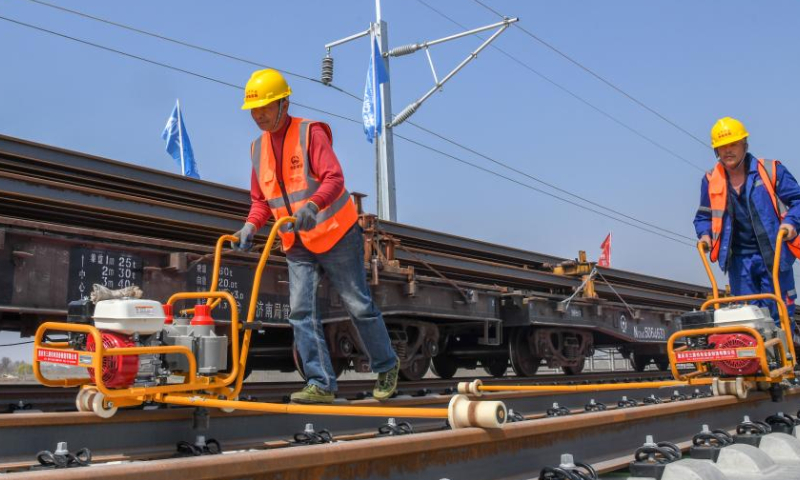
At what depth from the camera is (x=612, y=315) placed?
10672 mm

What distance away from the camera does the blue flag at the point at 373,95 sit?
53.3 ft

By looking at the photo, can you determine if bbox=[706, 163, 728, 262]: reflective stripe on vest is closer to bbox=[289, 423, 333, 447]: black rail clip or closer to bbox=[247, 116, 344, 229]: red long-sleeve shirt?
bbox=[247, 116, 344, 229]: red long-sleeve shirt

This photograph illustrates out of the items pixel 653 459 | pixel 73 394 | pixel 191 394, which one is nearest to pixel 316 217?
pixel 191 394

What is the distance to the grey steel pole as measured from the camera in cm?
1477

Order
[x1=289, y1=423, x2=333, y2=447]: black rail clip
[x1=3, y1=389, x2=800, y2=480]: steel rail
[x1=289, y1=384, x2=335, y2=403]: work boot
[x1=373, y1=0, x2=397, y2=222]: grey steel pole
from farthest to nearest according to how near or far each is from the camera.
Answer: [x1=373, y1=0, x2=397, y2=222]: grey steel pole → [x1=289, y1=384, x2=335, y2=403]: work boot → [x1=289, y1=423, x2=333, y2=447]: black rail clip → [x1=3, y1=389, x2=800, y2=480]: steel rail

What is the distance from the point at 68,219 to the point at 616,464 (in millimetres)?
4266

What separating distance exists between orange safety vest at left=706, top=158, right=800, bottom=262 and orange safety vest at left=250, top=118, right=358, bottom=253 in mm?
2956

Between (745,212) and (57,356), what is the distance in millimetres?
4887

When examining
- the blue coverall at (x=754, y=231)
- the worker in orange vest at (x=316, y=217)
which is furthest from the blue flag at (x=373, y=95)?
the worker in orange vest at (x=316, y=217)

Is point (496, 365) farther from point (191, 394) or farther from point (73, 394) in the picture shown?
point (191, 394)

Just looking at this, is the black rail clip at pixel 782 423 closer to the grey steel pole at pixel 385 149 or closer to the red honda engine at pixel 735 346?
the red honda engine at pixel 735 346

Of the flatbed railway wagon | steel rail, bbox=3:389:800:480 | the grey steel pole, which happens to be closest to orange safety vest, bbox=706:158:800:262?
steel rail, bbox=3:389:800:480

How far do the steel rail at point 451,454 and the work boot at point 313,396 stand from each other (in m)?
1.55

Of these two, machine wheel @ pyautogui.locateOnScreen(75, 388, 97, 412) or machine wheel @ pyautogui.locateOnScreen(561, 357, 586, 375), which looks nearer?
machine wheel @ pyautogui.locateOnScreen(75, 388, 97, 412)
